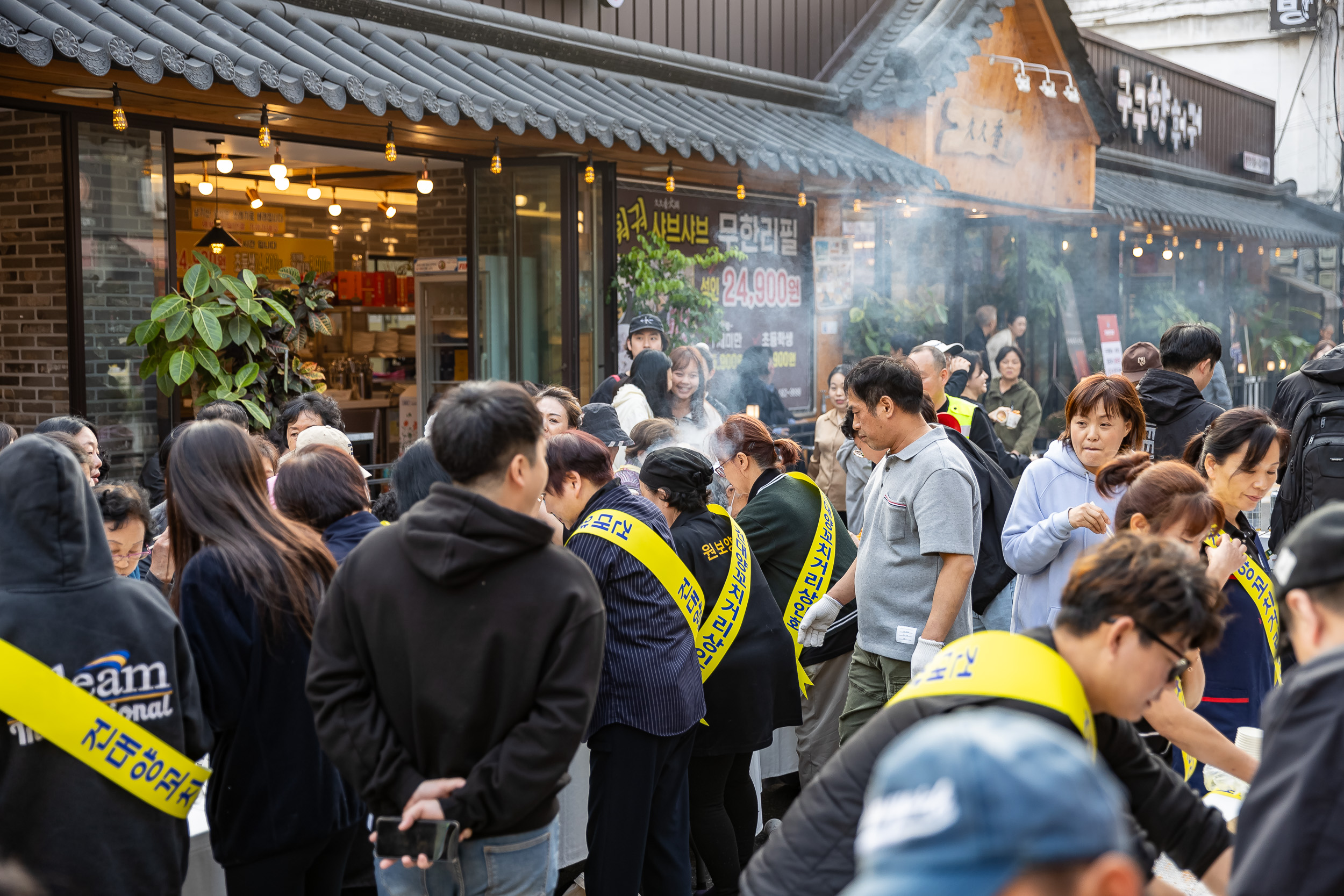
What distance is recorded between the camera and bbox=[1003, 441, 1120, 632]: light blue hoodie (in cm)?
420

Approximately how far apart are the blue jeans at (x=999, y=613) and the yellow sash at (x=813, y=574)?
29.0 inches

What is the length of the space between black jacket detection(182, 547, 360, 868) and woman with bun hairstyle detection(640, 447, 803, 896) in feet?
4.98

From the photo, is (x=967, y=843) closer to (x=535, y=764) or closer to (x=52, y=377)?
(x=535, y=764)

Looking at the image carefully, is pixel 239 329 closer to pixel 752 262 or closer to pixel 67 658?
pixel 67 658

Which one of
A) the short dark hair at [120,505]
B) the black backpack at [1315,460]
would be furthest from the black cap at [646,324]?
the short dark hair at [120,505]

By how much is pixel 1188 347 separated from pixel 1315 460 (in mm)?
818

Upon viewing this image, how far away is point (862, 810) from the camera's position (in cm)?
205

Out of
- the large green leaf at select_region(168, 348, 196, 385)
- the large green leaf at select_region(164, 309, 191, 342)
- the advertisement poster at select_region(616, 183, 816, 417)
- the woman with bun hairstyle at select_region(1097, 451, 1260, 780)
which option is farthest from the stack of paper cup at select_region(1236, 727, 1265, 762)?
the advertisement poster at select_region(616, 183, 816, 417)

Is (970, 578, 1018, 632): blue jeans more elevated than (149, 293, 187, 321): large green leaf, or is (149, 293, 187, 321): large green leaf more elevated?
(149, 293, 187, 321): large green leaf

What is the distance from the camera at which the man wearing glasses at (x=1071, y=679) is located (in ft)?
6.63

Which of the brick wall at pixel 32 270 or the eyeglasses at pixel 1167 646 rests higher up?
the brick wall at pixel 32 270

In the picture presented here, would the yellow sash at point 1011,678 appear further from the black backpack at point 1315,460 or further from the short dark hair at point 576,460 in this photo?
the black backpack at point 1315,460

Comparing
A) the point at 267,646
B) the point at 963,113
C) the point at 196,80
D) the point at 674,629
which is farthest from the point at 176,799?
the point at 963,113

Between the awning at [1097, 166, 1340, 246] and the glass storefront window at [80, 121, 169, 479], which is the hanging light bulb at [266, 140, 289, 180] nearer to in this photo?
the glass storefront window at [80, 121, 169, 479]
